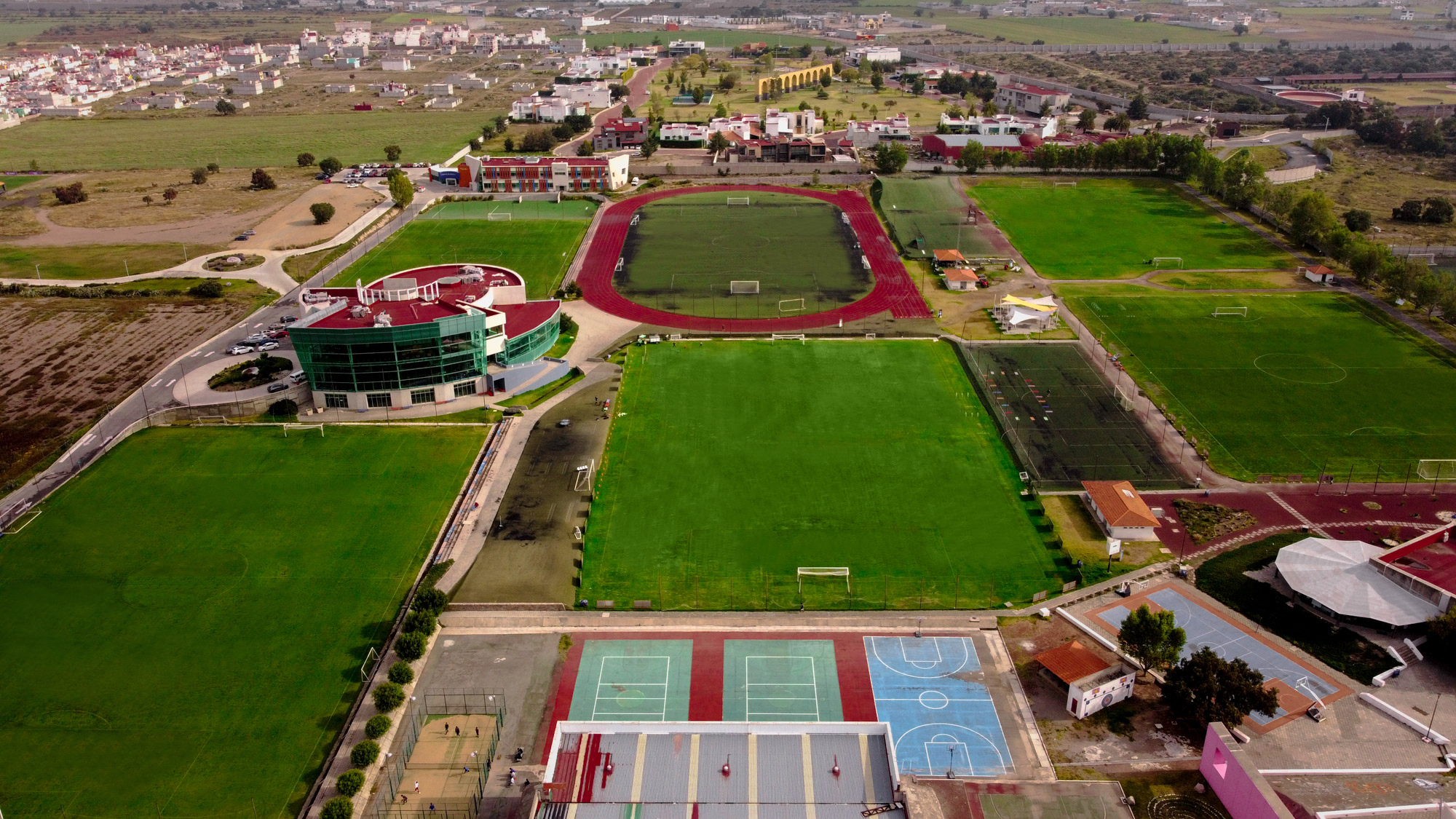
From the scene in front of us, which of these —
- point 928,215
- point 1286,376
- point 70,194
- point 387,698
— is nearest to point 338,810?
point 387,698

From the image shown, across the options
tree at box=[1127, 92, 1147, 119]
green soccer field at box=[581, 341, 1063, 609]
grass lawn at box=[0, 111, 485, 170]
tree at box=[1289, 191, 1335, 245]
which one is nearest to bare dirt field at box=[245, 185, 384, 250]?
grass lawn at box=[0, 111, 485, 170]

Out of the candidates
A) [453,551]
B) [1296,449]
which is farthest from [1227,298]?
[453,551]

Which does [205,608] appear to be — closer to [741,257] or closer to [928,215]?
[741,257]

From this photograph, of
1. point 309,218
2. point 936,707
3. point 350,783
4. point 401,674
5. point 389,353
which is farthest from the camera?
point 309,218

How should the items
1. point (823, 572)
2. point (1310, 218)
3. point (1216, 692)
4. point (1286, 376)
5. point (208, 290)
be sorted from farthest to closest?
point (1310, 218) → point (208, 290) → point (1286, 376) → point (823, 572) → point (1216, 692)

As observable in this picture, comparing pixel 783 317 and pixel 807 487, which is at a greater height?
pixel 783 317

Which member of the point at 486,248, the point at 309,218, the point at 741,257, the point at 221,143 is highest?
the point at 221,143

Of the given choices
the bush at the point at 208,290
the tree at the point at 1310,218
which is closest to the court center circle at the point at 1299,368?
the tree at the point at 1310,218

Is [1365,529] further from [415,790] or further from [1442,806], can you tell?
[415,790]
